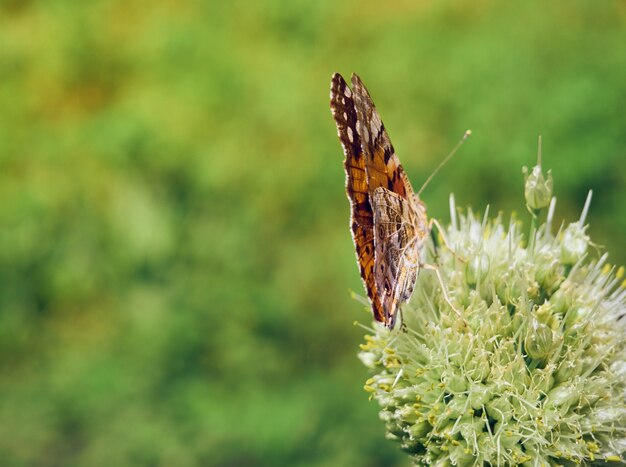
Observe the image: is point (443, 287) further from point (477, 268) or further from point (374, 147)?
point (374, 147)

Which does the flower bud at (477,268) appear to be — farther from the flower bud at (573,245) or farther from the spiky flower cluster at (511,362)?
the flower bud at (573,245)

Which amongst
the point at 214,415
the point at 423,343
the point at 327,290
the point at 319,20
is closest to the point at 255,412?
the point at 214,415

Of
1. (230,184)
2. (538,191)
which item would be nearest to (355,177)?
(538,191)

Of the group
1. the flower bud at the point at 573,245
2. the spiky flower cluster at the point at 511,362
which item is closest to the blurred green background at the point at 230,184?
the spiky flower cluster at the point at 511,362

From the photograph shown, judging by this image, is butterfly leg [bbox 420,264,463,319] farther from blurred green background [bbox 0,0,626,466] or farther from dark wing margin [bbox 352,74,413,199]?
blurred green background [bbox 0,0,626,466]

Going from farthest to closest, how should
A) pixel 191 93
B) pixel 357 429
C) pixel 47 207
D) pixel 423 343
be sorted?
pixel 191 93 < pixel 47 207 < pixel 357 429 < pixel 423 343

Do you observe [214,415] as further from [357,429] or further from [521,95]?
[521,95]
